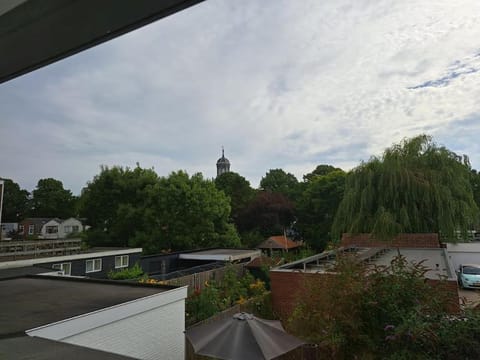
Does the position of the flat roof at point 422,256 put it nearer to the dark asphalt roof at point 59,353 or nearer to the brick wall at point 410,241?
the brick wall at point 410,241

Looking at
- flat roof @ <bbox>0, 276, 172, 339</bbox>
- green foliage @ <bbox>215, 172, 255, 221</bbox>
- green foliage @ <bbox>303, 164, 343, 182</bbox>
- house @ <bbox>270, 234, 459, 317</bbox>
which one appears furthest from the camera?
A: green foliage @ <bbox>303, 164, 343, 182</bbox>

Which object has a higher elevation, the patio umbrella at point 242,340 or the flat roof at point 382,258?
the flat roof at point 382,258

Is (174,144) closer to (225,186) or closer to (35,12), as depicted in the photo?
(35,12)

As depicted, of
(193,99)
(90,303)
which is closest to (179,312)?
(90,303)

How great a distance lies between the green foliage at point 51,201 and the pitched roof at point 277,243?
782 inches

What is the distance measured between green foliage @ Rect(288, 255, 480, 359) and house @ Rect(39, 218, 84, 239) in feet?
101

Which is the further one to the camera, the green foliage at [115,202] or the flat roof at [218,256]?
the green foliage at [115,202]

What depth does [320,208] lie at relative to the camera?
752 inches

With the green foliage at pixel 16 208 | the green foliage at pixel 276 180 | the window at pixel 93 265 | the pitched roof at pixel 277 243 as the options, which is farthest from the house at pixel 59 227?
the window at pixel 93 265

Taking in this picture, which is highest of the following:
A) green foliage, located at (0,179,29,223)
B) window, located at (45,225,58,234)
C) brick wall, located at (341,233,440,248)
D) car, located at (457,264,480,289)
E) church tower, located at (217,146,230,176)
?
church tower, located at (217,146,230,176)

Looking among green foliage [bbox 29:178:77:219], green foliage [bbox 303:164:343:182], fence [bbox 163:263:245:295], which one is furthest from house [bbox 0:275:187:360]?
green foliage [bbox 29:178:77:219]

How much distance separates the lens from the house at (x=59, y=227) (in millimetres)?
29938

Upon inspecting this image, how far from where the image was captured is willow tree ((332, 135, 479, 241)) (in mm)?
9656

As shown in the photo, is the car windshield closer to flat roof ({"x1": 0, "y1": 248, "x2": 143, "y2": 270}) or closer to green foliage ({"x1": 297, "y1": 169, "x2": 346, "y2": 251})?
green foliage ({"x1": 297, "y1": 169, "x2": 346, "y2": 251})
